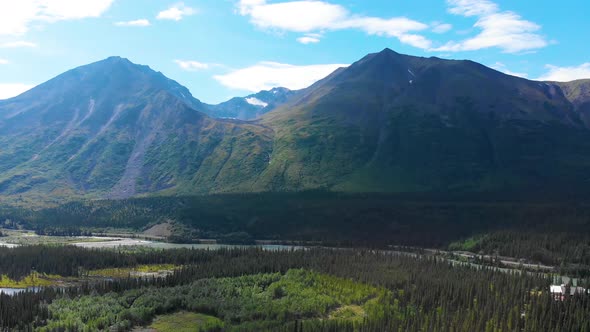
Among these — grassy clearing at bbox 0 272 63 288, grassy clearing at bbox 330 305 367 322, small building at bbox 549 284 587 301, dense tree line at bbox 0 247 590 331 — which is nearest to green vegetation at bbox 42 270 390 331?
dense tree line at bbox 0 247 590 331

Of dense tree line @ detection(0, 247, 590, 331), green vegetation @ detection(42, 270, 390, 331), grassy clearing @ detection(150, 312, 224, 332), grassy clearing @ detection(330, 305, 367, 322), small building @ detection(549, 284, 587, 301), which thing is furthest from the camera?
small building @ detection(549, 284, 587, 301)

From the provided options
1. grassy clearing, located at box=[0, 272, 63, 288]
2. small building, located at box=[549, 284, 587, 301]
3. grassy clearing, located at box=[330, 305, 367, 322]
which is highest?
small building, located at box=[549, 284, 587, 301]

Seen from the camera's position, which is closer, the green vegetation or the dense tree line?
the dense tree line

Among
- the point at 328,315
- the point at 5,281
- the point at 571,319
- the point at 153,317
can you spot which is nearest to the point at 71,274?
the point at 5,281

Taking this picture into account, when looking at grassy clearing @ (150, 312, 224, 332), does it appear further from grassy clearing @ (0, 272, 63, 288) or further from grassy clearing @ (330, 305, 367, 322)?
grassy clearing @ (0, 272, 63, 288)

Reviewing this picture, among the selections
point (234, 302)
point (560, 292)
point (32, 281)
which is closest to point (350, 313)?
point (234, 302)

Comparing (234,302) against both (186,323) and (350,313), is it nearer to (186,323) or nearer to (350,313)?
(186,323)

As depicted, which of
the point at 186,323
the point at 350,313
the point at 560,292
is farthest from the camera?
the point at 560,292

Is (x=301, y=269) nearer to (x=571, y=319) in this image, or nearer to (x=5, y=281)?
(x=571, y=319)
